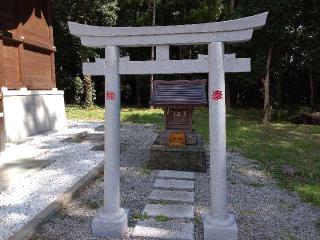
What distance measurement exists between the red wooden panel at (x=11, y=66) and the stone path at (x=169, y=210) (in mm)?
5820

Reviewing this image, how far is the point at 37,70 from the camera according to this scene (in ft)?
38.4

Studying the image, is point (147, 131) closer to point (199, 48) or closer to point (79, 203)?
point (79, 203)

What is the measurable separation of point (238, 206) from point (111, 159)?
243cm

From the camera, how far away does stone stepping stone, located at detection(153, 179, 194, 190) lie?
6418 mm

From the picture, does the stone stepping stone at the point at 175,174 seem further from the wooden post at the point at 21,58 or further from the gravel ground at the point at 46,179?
the wooden post at the point at 21,58

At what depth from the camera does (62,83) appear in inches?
1026

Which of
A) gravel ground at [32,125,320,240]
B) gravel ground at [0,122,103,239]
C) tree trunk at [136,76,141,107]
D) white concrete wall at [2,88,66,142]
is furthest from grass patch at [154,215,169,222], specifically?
tree trunk at [136,76,141,107]

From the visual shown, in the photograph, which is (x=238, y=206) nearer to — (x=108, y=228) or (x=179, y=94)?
(x=108, y=228)

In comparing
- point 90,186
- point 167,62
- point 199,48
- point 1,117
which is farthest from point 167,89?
point 199,48

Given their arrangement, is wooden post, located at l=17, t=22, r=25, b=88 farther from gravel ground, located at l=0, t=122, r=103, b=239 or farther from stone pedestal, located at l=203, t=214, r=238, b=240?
stone pedestal, located at l=203, t=214, r=238, b=240

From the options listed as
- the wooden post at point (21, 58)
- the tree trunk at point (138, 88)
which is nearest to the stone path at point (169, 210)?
the wooden post at point (21, 58)

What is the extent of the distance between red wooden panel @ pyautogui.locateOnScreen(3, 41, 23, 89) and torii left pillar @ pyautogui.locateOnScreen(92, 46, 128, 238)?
6.50 meters

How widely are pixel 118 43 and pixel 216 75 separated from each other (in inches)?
54.3

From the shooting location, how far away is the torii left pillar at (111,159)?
14.6 feet
